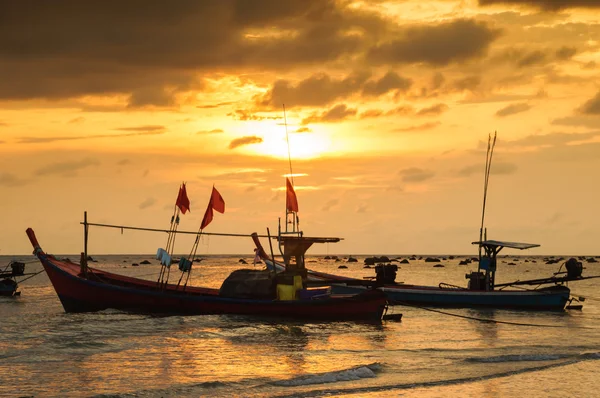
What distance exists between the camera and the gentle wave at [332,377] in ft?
64.5

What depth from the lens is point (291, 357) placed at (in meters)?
24.3

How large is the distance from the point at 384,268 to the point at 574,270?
36.3 feet

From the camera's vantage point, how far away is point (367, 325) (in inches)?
1321

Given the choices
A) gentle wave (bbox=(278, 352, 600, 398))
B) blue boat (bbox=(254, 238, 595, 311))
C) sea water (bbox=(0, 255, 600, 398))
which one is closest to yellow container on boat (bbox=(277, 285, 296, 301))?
sea water (bbox=(0, 255, 600, 398))

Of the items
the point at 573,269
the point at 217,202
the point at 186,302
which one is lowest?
the point at 186,302

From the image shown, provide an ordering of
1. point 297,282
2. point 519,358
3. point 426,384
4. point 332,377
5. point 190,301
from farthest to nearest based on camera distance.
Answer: point 190,301 → point 297,282 → point 519,358 → point 332,377 → point 426,384

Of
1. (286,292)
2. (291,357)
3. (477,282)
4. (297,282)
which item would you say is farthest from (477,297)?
(291,357)

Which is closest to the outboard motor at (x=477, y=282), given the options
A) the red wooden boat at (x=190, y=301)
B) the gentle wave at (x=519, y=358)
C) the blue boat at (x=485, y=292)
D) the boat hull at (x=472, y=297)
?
the blue boat at (x=485, y=292)

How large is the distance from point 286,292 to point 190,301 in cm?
459

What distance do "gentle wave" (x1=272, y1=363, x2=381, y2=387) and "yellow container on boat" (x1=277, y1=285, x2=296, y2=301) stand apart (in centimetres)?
1108

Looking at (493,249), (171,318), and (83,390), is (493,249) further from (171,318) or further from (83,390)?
(83,390)

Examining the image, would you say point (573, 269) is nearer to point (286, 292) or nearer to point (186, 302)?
point (286, 292)

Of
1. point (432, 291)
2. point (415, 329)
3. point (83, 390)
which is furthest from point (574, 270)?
point (83, 390)

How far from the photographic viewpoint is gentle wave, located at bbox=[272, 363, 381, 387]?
64.5 feet
